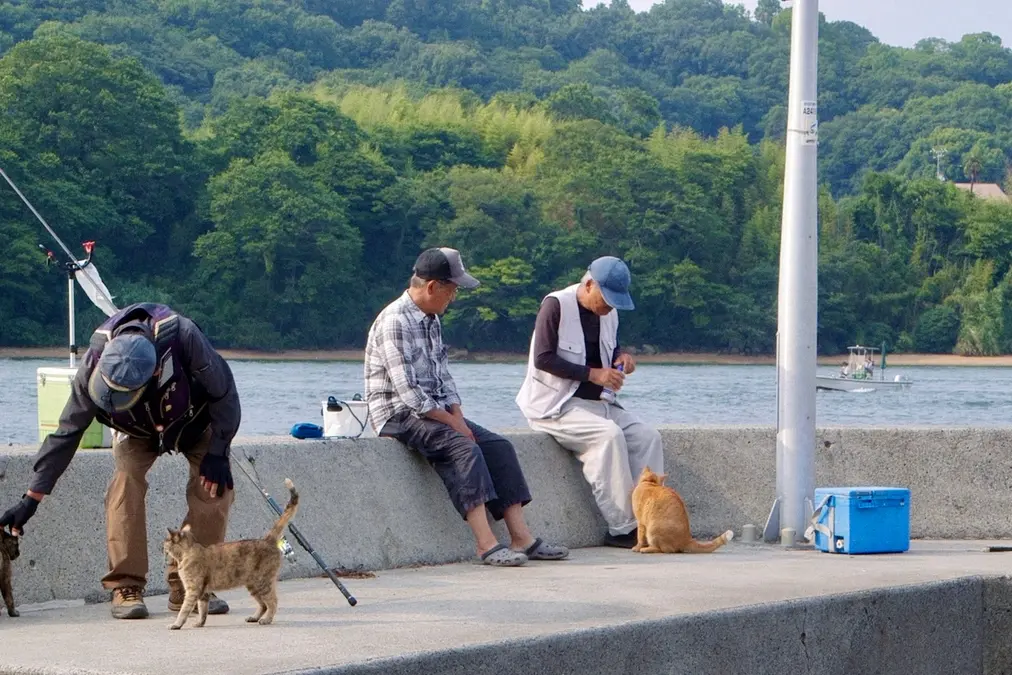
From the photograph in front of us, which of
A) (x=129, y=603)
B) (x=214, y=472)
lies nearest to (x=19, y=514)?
(x=129, y=603)

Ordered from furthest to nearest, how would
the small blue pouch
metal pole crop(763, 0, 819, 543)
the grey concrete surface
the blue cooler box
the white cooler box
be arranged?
metal pole crop(763, 0, 819, 543), the blue cooler box, the white cooler box, the small blue pouch, the grey concrete surface

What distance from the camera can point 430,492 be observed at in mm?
7973

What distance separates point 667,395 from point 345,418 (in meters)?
53.1

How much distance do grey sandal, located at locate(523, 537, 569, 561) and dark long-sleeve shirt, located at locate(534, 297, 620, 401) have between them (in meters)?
0.91

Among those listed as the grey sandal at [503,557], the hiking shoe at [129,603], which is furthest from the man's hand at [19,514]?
the grey sandal at [503,557]

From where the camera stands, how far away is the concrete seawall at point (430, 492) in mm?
6637

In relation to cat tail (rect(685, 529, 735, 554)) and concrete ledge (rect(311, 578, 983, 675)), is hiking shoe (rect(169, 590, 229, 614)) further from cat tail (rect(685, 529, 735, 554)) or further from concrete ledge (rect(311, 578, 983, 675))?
cat tail (rect(685, 529, 735, 554))

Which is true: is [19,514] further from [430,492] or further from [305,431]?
[430,492]

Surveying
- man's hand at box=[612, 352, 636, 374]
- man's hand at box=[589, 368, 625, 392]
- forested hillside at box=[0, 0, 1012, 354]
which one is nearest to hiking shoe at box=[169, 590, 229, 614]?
man's hand at box=[589, 368, 625, 392]

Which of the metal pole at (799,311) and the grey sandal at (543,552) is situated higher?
the metal pole at (799,311)

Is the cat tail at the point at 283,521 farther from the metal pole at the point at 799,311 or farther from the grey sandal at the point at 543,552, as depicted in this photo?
the metal pole at the point at 799,311

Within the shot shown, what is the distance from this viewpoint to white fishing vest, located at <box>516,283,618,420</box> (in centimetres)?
841

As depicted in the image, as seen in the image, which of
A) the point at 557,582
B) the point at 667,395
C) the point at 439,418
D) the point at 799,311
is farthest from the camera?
the point at 667,395

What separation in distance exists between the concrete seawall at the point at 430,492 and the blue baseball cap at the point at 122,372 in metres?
0.87
